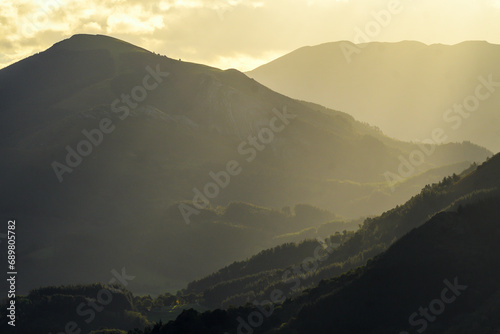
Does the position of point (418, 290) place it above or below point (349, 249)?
above

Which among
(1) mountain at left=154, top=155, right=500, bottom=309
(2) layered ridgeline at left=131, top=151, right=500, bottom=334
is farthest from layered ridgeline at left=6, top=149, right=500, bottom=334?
(1) mountain at left=154, top=155, right=500, bottom=309

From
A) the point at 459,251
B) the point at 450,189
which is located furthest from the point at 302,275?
the point at 459,251

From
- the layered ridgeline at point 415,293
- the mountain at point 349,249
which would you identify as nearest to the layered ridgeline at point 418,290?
the layered ridgeline at point 415,293

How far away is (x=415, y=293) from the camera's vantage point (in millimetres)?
73688

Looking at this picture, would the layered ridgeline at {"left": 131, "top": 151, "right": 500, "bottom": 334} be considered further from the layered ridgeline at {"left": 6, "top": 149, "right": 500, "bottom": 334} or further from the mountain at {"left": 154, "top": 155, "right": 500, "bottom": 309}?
the mountain at {"left": 154, "top": 155, "right": 500, "bottom": 309}

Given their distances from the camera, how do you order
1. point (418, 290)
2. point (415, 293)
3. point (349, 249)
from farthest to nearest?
point (349, 249), point (418, 290), point (415, 293)

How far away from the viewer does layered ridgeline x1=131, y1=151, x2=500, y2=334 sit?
67875mm

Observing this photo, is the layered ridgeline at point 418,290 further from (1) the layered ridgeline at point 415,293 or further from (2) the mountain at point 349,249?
(2) the mountain at point 349,249

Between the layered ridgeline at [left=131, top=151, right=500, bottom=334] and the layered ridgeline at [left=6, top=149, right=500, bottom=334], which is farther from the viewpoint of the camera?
the layered ridgeline at [left=6, top=149, right=500, bottom=334]

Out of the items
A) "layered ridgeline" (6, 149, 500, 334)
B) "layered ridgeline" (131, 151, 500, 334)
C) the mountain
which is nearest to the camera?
"layered ridgeline" (131, 151, 500, 334)

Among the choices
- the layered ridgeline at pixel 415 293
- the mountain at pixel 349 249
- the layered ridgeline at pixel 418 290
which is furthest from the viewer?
the mountain at pixel 349 249

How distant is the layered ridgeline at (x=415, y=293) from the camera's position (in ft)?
223

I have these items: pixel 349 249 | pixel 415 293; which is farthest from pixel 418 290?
pixel 349 249

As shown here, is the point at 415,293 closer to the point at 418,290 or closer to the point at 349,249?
the point at 418,290
